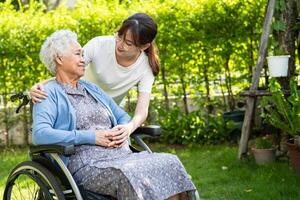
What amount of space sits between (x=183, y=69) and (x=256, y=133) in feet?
3.56

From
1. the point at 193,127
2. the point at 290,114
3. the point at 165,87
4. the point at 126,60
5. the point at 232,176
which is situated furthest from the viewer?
the point at 165,87

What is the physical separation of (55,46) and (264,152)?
2548mm

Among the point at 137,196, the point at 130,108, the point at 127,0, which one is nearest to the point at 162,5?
the point at 127,0

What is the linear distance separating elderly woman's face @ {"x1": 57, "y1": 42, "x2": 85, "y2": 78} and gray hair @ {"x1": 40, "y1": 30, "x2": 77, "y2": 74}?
23 millimetres

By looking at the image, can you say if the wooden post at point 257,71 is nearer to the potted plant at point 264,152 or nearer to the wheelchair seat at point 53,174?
the potted plant at point 264,152

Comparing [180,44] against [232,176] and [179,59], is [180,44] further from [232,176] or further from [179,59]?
[232,176]

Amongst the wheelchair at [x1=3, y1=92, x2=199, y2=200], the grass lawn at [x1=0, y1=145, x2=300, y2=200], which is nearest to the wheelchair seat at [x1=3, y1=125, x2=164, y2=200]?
the wheelchair at [x1=3, y1=92, x2=199, y2=200]

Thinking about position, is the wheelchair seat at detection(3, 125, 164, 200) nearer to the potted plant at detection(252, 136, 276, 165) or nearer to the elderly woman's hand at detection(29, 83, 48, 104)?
the elderly woman's hand at detection(29, 83, 48, 104)

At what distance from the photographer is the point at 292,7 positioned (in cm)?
520

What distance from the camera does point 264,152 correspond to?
5.11 m

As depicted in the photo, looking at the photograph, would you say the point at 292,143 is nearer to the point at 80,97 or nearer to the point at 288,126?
the point at 288,126

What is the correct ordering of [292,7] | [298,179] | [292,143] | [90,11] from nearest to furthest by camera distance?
1. [298,179]
2. [292,143]
3. [292,7]
4. [90,11]

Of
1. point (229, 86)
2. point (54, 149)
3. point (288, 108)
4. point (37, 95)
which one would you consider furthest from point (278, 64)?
point (54, 149)

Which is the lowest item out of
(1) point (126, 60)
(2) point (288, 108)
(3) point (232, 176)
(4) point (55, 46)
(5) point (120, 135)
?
(3) point (232, 176)
